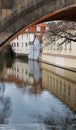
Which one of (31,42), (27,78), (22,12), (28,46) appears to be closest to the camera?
(22,12)

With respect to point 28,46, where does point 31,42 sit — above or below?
above

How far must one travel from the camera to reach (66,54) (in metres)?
52.7

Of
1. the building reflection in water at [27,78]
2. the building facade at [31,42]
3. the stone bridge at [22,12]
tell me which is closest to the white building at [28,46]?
the building facade at [31,42]

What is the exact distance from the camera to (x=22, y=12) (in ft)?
29.8

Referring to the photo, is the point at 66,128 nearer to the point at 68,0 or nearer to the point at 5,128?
the point at 5,128

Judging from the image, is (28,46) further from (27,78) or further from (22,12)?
(22,12)

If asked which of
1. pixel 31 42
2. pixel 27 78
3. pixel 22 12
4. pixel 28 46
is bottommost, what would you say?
pixel 27 78

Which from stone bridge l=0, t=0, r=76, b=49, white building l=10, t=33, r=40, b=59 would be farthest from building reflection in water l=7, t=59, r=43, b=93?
white building l=10, t=33, r=40, b=59

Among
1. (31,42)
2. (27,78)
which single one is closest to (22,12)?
(27,78)

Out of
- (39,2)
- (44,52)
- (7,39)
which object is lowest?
(44,52)

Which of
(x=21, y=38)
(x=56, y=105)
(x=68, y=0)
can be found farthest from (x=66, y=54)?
(x=21, y=38)

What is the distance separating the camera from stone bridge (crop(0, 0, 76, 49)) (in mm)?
9016

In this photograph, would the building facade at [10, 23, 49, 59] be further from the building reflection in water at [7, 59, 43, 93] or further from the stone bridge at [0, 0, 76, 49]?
the stone bridge at [0, 0, 76, 49]

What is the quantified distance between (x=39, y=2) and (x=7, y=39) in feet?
3.45
